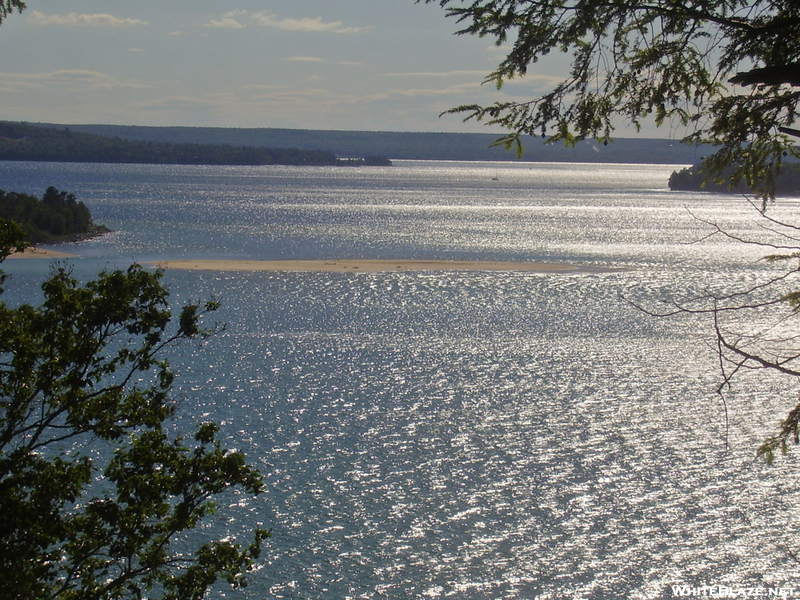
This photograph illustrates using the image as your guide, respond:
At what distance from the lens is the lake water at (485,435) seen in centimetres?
1658

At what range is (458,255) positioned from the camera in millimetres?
72000

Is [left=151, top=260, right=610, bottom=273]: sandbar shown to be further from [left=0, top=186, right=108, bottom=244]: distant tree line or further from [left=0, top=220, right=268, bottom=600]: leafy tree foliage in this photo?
[left=0, top=220, right=268, bottom=600]: leafy tree foliage

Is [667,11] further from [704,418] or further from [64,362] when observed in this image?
[704,418]

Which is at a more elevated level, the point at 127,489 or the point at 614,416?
the point at 127,489

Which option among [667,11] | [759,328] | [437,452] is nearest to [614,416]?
[437,452]

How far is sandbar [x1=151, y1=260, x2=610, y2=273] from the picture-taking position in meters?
61.2

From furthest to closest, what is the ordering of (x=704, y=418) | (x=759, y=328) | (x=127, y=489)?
(x=759, y=328) → (x=704, y=418) → (x=127, y=489)

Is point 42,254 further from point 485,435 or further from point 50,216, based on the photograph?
point 485,435

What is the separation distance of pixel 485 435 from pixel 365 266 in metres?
40.1

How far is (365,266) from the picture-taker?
2495 inches

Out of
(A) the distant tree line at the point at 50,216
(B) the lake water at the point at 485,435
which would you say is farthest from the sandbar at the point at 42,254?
(B) the lake water at the point at 485,435

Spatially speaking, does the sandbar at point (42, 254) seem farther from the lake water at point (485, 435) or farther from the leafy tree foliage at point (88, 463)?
the leafy tree foliage at point (88, 463)

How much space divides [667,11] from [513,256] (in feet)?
214

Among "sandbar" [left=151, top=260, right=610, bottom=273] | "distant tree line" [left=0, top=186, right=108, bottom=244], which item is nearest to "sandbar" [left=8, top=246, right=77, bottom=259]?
"distant tree line" [left=0, top=186, right=108, bottom=244]
